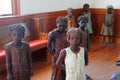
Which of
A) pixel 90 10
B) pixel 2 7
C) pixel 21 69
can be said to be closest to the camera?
pixel 21 69

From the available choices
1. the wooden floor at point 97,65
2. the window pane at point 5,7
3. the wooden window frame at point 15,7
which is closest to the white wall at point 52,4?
the wooden window frame at point 15,7

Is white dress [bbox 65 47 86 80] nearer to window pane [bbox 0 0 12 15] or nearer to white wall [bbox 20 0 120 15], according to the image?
window pane [bbox 0 0 12 15]

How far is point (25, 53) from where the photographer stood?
2.01m

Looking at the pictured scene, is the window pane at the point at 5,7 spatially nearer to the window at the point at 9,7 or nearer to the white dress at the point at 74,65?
the window at the point at 9,7

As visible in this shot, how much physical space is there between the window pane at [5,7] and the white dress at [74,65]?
2.89m

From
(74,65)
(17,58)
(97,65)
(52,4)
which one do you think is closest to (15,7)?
(52,4)

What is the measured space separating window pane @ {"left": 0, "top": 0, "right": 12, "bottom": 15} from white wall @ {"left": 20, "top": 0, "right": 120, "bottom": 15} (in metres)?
0.26

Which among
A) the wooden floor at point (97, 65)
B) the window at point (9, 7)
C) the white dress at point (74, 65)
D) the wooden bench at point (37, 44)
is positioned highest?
the window at point (9, 7)

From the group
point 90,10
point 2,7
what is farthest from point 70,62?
point 90,10

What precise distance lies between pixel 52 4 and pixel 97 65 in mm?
2058

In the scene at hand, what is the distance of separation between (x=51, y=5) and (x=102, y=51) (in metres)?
1.76

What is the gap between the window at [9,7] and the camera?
4.37 m

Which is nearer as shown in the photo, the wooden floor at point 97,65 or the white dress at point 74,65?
the white dress at point 74,65

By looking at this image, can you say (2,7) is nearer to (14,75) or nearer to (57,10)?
(57,10)
